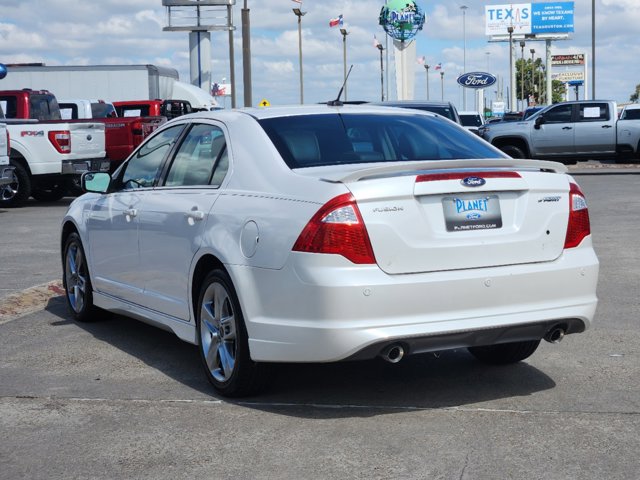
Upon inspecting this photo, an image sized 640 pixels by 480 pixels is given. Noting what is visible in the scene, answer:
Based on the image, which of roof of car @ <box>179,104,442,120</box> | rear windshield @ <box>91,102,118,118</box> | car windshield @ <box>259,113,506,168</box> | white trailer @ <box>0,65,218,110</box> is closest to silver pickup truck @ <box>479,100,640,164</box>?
rear windshield @ <box>91,102,118,118</box>

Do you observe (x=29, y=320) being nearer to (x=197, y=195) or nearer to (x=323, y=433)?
(x=197, y=195)

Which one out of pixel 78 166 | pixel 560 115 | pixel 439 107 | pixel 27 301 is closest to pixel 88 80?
pixel 560 115

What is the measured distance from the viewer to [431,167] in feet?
18.2

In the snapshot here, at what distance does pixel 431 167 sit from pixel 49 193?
1879 centimetres

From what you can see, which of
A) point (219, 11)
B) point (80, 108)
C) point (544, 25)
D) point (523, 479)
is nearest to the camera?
point (523, 479)

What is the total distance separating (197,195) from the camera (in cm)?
641

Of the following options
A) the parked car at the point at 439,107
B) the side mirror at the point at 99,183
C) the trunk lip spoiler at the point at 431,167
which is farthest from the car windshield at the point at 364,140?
the parked car at the point at 439,107

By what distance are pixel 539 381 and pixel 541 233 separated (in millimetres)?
1030

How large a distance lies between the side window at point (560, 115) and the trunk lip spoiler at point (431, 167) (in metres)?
24.4

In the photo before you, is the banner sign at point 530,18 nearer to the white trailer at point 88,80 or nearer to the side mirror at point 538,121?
the white trailer at point 88,80

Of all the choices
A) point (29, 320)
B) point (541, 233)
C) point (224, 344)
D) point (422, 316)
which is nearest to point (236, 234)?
point (224, 344)

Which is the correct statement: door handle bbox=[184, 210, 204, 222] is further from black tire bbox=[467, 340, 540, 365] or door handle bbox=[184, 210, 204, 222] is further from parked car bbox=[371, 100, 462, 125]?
parked car bbox=[371, 100, 462, 125]

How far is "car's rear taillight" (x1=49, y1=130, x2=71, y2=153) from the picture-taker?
20.3m

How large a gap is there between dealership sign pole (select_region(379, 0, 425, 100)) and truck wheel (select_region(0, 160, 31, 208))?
44496 mm
